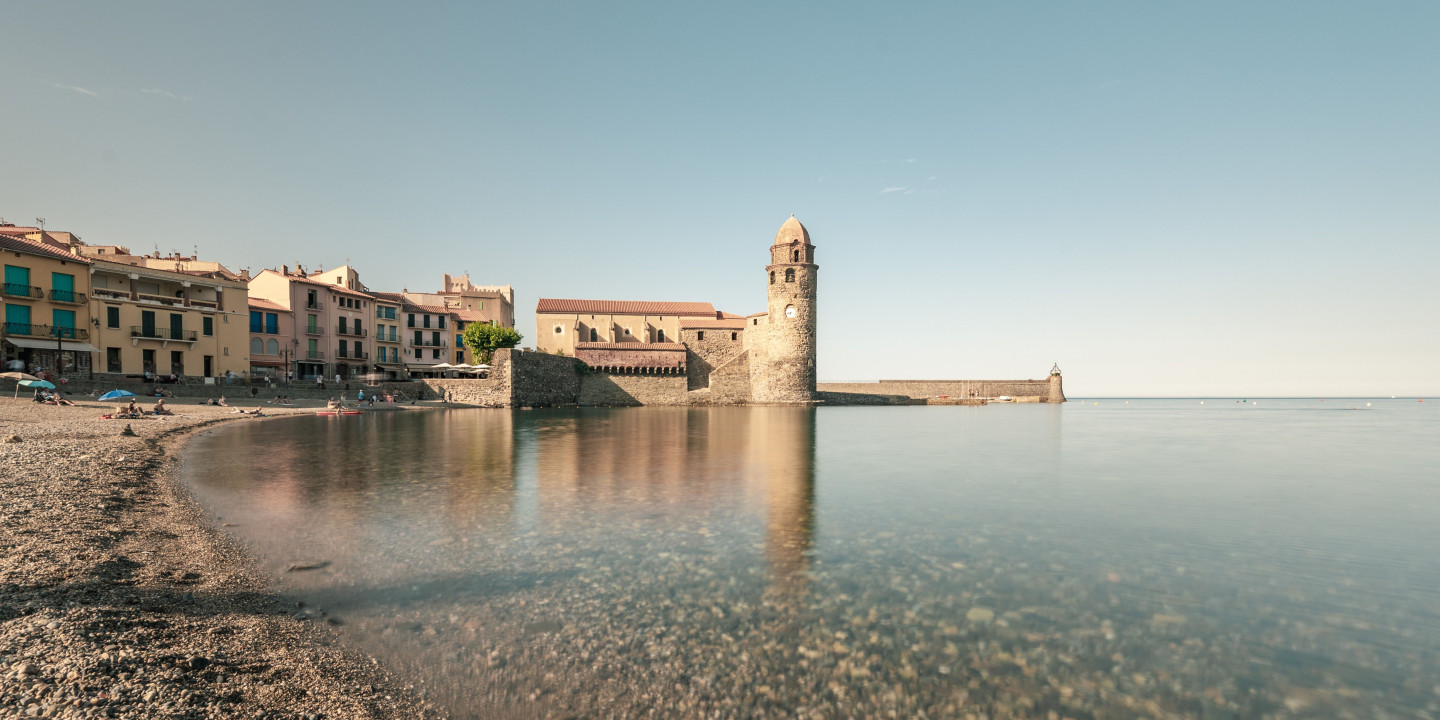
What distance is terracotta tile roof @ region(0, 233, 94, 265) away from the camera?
2818 centimetres

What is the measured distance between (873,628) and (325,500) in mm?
9293

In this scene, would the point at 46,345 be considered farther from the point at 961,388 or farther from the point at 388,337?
the point at 961,388

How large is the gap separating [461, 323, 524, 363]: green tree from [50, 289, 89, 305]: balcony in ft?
79.5

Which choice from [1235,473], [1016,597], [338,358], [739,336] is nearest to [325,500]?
[1016,597]

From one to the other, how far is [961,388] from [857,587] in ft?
208

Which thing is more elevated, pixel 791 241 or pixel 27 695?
pixel 791 241

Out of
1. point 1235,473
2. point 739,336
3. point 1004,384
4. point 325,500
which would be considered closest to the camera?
point 325,500

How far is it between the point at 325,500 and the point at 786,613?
8532mm

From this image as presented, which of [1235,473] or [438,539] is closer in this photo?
[438,539]

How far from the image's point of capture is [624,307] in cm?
5972

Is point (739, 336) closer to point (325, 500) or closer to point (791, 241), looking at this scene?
point (791, 241)

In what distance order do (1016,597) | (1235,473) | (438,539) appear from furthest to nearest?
(1235,473), (438,539), (1016,597)

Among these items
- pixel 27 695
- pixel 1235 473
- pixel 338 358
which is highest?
pixel 338 358

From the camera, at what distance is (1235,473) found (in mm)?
15781
